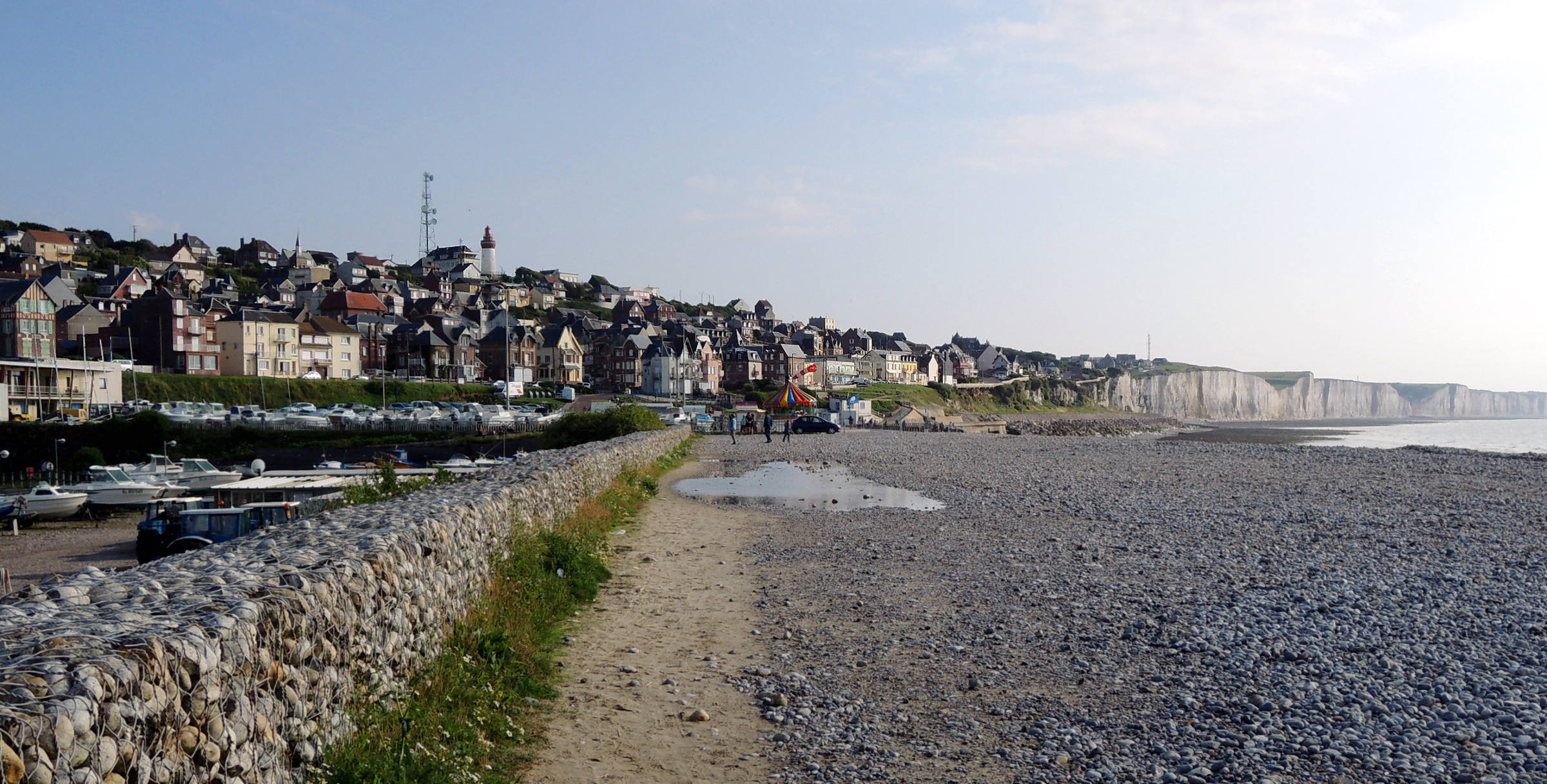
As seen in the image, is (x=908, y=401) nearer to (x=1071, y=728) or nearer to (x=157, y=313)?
(x=157, y=313)

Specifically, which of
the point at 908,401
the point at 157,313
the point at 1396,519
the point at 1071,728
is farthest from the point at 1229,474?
the point at 157,313

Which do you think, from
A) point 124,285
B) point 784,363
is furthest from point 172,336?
point 784,363

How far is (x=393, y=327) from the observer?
10262 centimetres

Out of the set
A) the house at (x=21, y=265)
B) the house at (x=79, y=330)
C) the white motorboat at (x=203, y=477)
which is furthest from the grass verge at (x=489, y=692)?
the house at (x=21, y=265)

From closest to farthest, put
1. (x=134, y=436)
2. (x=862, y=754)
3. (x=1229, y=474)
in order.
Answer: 1. (x=862, y=754)
2. (x=1229, y=474)
3. (x=134, y=436)

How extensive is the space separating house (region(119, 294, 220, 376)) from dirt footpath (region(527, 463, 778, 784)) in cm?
8379

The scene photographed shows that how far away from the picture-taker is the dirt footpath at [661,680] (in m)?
7.28

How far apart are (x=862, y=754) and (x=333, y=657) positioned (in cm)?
415

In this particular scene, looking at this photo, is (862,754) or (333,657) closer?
(333,657)

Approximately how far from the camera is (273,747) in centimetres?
488

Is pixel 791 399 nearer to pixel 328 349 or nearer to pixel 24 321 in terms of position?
pixel 328 349

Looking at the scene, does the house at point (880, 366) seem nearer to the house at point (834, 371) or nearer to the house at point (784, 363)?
the house at point (834, 371)

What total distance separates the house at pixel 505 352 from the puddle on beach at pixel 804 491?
7136cm

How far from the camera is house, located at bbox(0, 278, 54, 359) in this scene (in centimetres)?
7256
